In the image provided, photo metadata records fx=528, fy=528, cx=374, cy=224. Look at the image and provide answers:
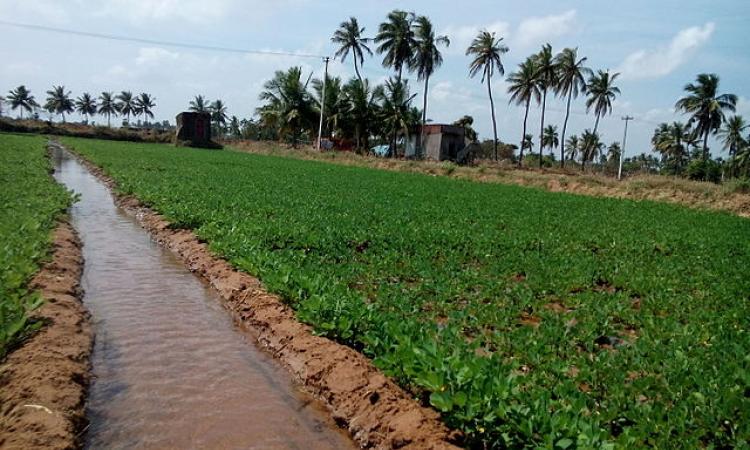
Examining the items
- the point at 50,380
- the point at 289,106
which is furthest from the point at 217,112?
the point at 50,380

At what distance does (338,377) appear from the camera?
18.5 feet

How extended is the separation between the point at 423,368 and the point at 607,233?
12.4 m

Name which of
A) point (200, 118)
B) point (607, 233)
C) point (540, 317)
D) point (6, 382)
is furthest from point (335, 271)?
point (200, 118)

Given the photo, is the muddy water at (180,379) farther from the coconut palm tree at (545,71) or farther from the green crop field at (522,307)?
the coconut palm tree at (545,71)

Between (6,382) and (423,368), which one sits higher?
(423,368)

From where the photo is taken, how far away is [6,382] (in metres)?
4.93

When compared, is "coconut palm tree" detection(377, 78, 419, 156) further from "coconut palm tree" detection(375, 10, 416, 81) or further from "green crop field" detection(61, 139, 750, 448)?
"green crop field" detection(61, 139, 750, 448)

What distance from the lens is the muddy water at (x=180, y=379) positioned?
4730 millimetres

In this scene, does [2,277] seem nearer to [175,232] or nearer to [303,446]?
[303,446]

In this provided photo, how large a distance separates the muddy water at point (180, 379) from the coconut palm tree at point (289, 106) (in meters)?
53.6

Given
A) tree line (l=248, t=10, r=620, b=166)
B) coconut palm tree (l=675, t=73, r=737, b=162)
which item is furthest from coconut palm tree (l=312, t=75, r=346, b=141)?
coconut palm tree (l=675, t=73, r=737, b=162)

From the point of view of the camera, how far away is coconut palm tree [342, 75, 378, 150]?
58.2m

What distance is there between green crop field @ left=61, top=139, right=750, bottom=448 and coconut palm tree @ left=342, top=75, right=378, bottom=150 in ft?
140

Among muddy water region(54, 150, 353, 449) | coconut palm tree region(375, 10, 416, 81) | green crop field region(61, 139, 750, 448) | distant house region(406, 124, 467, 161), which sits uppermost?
coconut palm tree region(375, 10, 416, 81)
